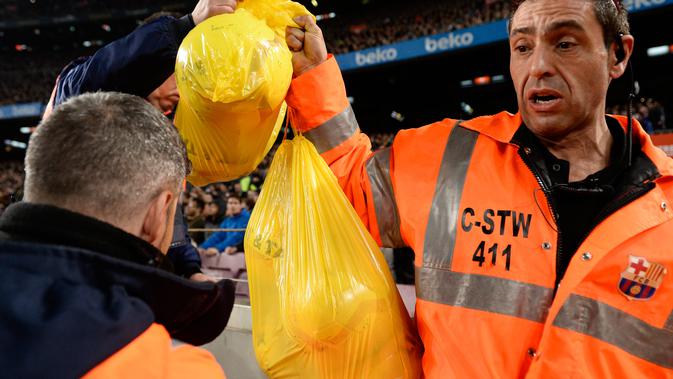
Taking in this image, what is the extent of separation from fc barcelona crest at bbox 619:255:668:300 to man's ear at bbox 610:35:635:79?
57cm

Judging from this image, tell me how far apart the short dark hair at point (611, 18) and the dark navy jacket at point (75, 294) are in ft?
3.75

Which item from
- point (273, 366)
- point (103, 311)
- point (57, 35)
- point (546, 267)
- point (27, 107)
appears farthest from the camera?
point (57, 35)

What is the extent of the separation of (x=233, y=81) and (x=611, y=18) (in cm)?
101

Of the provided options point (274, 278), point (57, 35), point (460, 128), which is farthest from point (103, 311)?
point (57, 35)

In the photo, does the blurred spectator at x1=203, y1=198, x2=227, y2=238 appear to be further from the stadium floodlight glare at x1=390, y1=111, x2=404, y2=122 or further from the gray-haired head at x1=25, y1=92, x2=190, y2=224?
the stadium floodlight glare at x1=390, y1=111, x2=404, y2=122

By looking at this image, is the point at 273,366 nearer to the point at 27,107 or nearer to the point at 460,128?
the point at 460,128

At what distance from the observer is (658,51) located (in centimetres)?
1576

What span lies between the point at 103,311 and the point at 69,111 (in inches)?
15.0

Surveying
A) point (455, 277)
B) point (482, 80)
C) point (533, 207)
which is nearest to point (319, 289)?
point (455, 277)

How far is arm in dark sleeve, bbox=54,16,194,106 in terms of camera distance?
1352 mm

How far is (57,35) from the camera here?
87.0 ft

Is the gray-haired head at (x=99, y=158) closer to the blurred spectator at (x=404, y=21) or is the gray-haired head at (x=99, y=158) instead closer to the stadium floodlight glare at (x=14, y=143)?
the blurred spectator at (x=404, y=21)

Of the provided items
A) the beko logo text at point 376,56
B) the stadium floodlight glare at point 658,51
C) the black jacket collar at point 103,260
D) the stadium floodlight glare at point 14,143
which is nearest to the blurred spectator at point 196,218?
the black jacket collar at point 103,260

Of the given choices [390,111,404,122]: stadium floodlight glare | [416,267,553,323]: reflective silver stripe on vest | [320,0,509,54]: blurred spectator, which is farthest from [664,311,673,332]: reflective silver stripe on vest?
[390,111,404,122]: stadium floodlight glare
